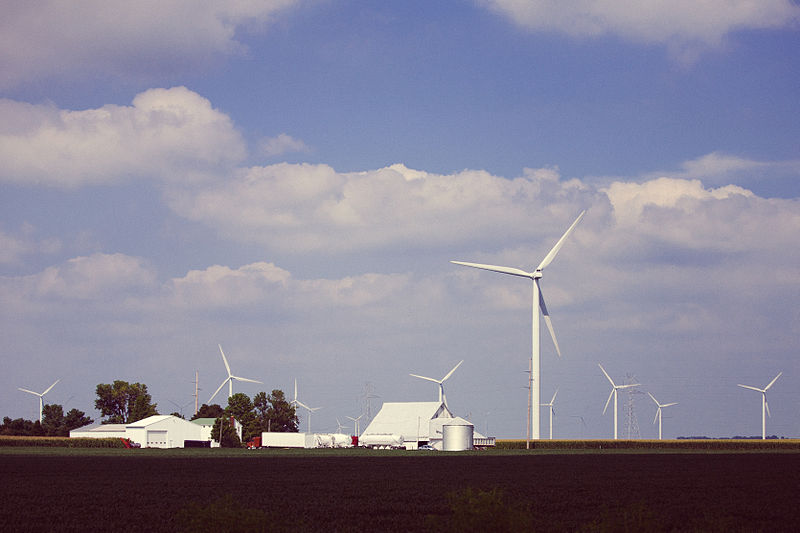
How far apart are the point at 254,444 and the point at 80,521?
137 m

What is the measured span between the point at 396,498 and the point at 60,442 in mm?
128628

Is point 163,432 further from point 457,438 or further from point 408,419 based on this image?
point 457,438

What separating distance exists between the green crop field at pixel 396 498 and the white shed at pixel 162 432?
9674cm

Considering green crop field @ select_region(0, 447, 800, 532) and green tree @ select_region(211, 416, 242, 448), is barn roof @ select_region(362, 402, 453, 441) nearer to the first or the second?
green tree @ select_region(211, 416, 242, 448)

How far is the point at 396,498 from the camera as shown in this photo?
42.9 m

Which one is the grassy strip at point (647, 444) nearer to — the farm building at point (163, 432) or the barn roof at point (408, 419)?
the barn roof at point (408, 419)

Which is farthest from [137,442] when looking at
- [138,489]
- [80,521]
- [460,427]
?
[80,521]

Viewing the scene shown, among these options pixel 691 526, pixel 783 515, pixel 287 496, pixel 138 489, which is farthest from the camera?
pixel 138 489

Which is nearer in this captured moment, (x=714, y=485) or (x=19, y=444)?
(x=714, y=485)

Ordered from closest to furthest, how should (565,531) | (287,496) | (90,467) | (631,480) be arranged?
1. (565,531)
2. (287,496)
3. (631,480)
4. (90,467)

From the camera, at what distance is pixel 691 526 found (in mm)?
30750

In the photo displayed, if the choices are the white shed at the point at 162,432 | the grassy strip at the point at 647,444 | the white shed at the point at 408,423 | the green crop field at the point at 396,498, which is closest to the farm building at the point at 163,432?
the white shed at the point at 162,432

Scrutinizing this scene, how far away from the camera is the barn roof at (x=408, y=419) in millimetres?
187750

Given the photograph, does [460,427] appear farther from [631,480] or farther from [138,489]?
[138,489]
